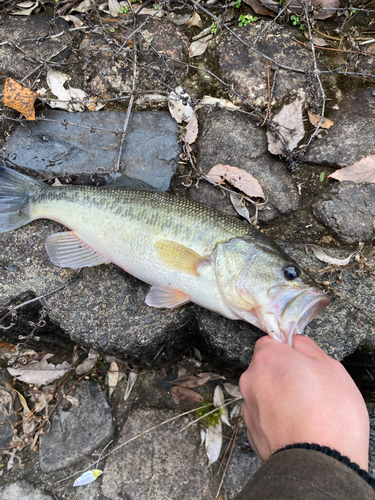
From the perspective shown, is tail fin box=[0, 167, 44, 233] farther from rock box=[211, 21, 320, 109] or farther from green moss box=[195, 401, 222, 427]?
green moss box=[195, 401, 222, 427]

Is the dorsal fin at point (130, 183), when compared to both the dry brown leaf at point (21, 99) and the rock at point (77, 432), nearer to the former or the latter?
the dry brown leaf at point (21, 99)

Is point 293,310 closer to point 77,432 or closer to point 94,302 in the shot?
point 94,302

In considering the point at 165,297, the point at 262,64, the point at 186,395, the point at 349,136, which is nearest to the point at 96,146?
the point at 165,297

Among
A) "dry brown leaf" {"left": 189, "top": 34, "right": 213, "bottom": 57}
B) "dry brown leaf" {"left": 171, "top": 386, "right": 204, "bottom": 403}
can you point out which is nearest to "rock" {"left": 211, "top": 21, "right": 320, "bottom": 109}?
"dry brown leaf" {"left": 189, "top": 34, "right": 213, "bottom": 57}

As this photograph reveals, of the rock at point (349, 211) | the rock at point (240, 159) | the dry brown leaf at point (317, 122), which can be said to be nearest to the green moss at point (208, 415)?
the rock at point (240, 159)

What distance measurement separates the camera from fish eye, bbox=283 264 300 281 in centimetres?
248

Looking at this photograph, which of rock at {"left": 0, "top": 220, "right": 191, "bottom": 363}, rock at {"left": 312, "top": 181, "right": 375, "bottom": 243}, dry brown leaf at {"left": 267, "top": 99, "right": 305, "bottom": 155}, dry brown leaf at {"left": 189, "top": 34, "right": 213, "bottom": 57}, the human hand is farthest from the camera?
dry brown leaf at {"left": 189, "top": 34, "right": 213, "bottom": 57}

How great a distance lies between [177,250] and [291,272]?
0.91 meters

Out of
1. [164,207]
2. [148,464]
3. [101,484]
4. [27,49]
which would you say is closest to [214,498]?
[148,464]

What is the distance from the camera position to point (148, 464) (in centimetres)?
317

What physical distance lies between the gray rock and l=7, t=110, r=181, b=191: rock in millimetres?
3034

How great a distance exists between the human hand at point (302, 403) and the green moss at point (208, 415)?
110cm

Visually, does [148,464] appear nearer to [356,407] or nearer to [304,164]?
[356,407]

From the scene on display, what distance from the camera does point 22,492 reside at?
10.3ft
